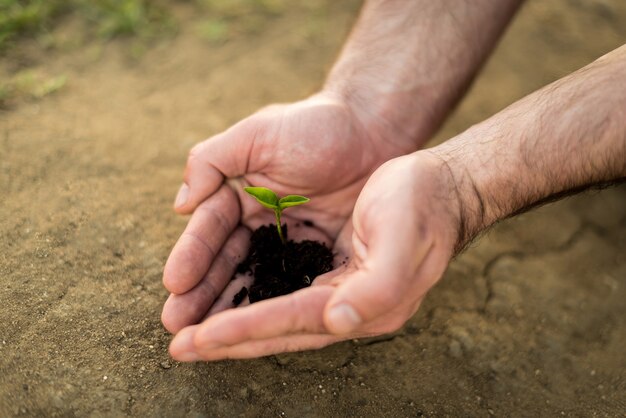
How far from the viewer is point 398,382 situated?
193 cm

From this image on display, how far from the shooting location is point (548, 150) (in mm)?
1822

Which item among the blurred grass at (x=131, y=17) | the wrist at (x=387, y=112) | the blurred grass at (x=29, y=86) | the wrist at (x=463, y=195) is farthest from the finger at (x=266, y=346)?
the blurred grass at (x=131, y=17)

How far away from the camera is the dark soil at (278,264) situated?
6.14 ft

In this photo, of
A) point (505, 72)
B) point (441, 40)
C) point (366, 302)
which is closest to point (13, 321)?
point (366, 302)

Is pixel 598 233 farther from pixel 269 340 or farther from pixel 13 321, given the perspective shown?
pixel 13 321

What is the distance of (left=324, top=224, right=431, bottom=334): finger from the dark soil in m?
0.40

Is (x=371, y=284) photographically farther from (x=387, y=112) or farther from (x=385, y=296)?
(x=387, y=112)

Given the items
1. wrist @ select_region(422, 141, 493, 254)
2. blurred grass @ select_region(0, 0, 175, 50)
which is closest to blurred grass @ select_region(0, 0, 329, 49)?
blurred grass @ select_region(0, 0, 175, 50)

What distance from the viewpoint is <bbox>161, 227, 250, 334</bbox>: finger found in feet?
5.89

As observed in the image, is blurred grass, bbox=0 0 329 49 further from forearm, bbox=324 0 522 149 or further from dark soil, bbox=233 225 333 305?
dark soil, bbox=233 225 333 305

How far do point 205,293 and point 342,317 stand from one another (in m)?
0.62

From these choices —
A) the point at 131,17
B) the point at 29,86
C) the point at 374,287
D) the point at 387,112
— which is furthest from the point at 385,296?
the point at 131,17

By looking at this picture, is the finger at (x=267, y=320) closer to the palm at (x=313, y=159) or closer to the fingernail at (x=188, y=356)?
the fingernail at (x=188, y=356)

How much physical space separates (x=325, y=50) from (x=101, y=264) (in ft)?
6.80
